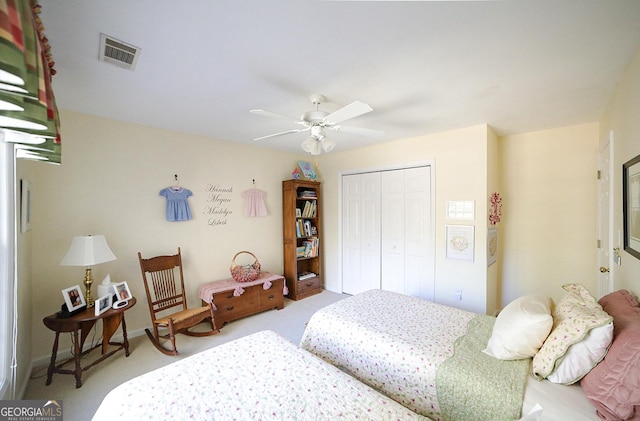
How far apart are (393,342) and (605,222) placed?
8.53 ft

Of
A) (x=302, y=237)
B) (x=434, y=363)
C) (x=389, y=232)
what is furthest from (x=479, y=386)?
(x=302, y=237)

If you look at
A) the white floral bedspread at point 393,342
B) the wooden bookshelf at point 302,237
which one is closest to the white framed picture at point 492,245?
the white floral bedspread at point 393,342

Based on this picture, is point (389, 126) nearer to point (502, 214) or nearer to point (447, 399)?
point (502, 214)

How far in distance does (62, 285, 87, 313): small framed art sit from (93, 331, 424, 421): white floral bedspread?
4.93ft

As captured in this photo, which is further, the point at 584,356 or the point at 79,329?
the point at 79,329

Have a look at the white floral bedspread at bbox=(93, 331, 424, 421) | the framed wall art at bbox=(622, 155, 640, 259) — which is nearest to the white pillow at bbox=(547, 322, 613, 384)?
the framed wall art at bbox=(622, 155, 640, 259)

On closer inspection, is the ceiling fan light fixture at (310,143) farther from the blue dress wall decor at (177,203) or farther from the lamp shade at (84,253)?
the lamp shade at (84,253)

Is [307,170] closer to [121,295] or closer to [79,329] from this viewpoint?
[121,295]

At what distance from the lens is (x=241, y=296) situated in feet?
10.7

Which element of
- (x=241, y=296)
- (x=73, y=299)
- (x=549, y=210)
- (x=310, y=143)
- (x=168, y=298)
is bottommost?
(x=241, y=296)

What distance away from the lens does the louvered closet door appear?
3.90 m

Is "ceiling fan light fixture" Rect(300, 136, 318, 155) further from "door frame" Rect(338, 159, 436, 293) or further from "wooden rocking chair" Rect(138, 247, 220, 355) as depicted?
"wooden rocking chair" Rect(138, 247, 220, 355)

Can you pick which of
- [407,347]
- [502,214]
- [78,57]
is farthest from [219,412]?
[502,214]

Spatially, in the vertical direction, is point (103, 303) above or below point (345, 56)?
below
